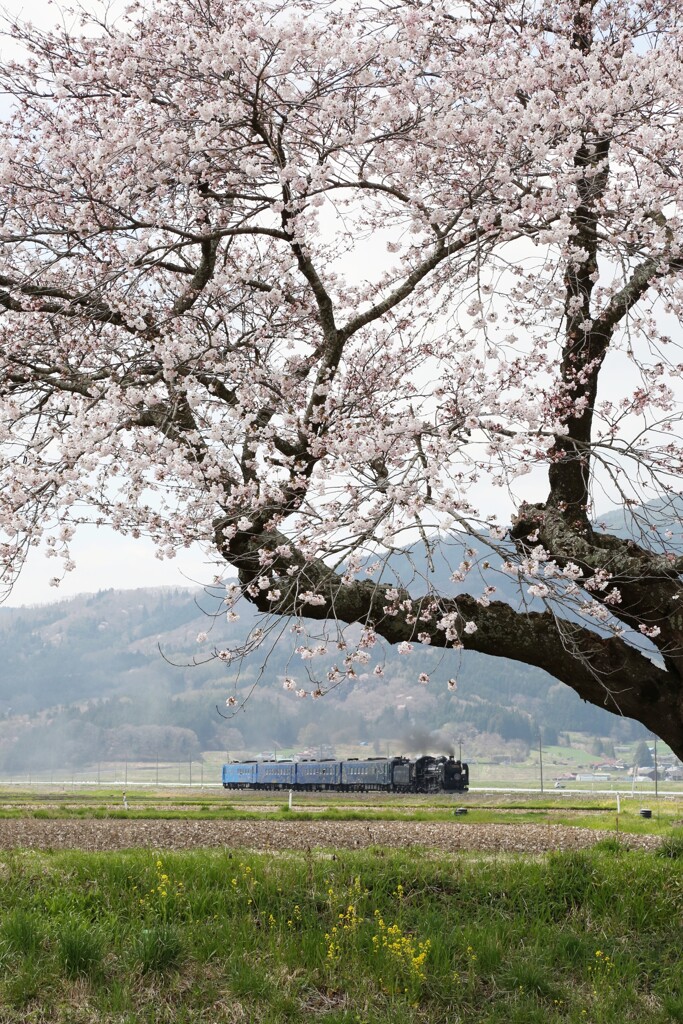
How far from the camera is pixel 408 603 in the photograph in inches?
259

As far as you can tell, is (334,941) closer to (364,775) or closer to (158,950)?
(158,950)

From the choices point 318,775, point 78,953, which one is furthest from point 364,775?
point 78,953

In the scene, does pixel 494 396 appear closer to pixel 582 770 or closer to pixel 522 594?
pixel 522 594

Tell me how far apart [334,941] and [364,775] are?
38.2 meters

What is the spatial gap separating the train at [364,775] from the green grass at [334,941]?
33.7 m

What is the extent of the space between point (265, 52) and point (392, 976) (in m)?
6.60

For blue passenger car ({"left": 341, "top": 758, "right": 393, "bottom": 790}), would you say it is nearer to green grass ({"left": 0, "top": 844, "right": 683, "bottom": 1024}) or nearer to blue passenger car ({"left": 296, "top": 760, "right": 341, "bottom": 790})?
blue passenger car ({"left": 296, "top": 760, "right": 341, "bottom": 790})

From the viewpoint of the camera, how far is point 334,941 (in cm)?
683

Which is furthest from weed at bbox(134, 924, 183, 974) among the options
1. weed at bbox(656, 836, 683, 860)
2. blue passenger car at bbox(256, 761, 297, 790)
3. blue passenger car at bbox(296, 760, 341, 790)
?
blue passenger car at bbox(256, 761, 297, 790)

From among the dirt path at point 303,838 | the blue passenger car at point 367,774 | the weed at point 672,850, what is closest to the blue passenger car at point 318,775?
the blue passenger car at point 367,774

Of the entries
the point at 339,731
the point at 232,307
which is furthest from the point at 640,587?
the point at 339,731

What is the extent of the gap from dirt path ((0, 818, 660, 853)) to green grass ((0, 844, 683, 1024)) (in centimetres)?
358

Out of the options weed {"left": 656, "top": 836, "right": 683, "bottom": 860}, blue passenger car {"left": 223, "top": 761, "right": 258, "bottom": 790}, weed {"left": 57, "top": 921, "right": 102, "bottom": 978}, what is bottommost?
blue passenger car {"left": 223, "top": 761, "right": 258, "bottom": 790}

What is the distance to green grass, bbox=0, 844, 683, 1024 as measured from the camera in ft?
20.2
